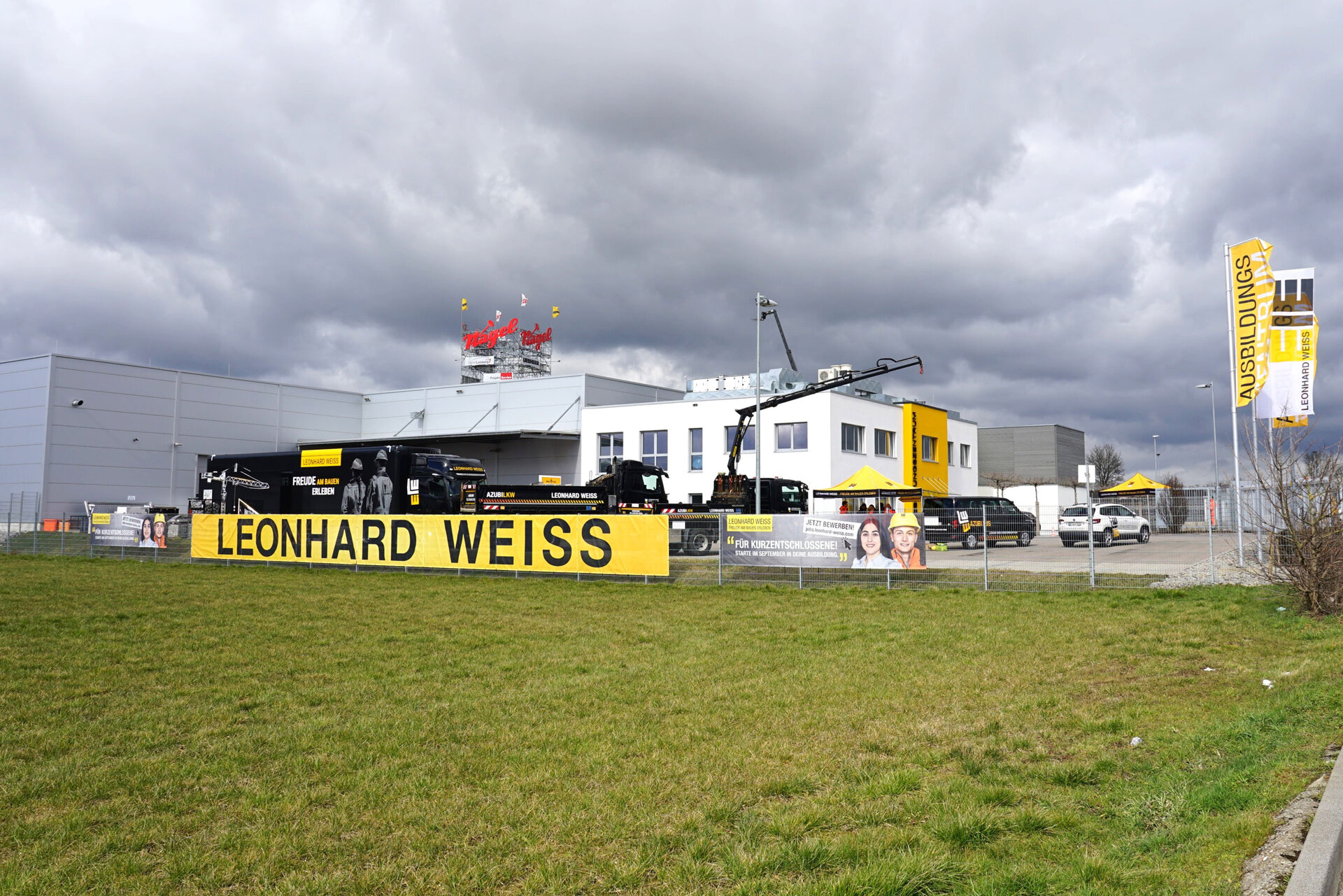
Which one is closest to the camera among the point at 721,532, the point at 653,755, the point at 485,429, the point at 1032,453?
the point at 653,755

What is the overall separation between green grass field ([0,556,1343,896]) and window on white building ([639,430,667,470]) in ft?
105

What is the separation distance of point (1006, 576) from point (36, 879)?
16.9 metres

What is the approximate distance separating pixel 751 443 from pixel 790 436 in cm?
187

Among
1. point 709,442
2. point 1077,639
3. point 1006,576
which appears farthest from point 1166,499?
point 709,442

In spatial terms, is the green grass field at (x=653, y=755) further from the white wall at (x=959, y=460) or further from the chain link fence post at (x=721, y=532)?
the white wall at (x=959, y=460)

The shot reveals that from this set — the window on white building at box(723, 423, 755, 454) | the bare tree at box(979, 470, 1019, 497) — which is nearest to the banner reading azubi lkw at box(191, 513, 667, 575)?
the window on white building at box(723, 423, 755, 454)

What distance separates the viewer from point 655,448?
44781mm

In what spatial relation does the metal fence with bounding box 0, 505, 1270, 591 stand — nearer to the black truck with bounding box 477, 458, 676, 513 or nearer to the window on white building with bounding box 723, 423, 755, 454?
the black truck with bounding box 477, 458, 676, 513

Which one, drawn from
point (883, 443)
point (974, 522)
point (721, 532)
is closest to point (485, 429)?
point (883, 443)

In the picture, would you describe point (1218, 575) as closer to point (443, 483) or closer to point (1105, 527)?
point (1105, 527)

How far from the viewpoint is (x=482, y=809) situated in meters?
4.73

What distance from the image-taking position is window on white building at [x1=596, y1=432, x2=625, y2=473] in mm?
46125

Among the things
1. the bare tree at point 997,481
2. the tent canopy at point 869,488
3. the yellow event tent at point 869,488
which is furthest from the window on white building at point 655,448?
the bare tree at point 997,481

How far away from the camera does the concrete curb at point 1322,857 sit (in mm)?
3316
